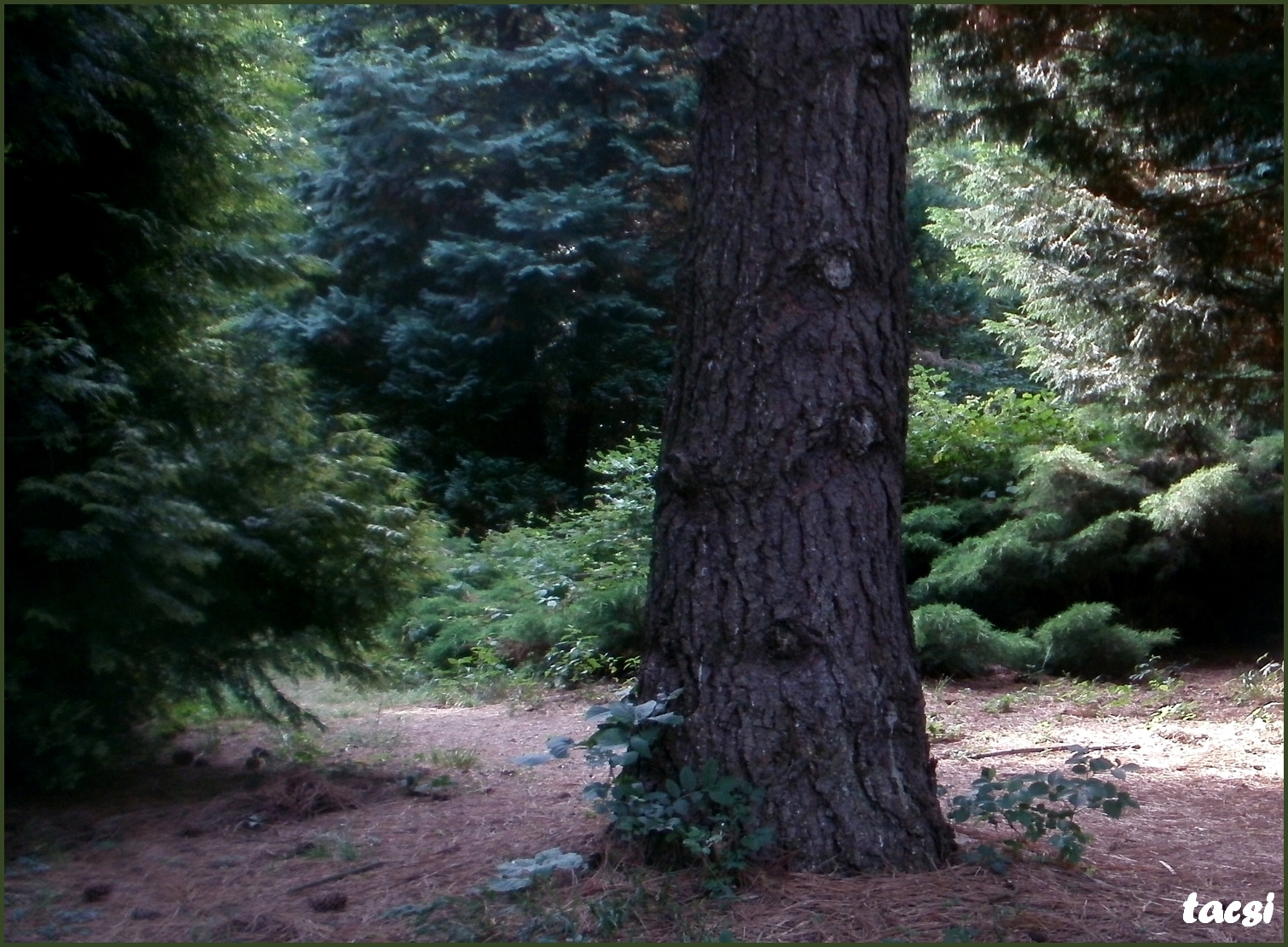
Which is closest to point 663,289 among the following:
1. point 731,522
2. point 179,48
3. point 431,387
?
point 431,387

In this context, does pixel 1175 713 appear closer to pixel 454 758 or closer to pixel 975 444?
Result: pixel 975 444

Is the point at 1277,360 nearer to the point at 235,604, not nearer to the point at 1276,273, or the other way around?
the point at 1276,273

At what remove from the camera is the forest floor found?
3.37 metres

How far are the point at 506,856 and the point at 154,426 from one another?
2373 mm

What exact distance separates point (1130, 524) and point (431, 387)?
10.7 meters

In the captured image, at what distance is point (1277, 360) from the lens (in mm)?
6648

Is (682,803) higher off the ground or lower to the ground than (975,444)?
lower

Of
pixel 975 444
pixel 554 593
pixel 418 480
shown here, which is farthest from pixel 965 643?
pixel 418 480

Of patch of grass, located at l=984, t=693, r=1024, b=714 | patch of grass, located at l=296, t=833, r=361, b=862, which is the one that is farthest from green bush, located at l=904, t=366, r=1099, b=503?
patch of grass, located at l=296, t=833, r=361, b=862

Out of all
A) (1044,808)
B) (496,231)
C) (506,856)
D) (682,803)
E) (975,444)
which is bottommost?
(506,856)

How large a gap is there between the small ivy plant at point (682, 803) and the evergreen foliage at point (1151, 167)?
4.32m

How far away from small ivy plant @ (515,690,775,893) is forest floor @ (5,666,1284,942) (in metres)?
0.10

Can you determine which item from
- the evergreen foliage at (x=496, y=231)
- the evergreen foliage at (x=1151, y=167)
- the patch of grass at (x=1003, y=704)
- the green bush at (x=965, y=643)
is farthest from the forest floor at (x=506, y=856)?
the evergreen foliage at (x=496, y=231)

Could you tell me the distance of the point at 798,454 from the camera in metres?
3.76
